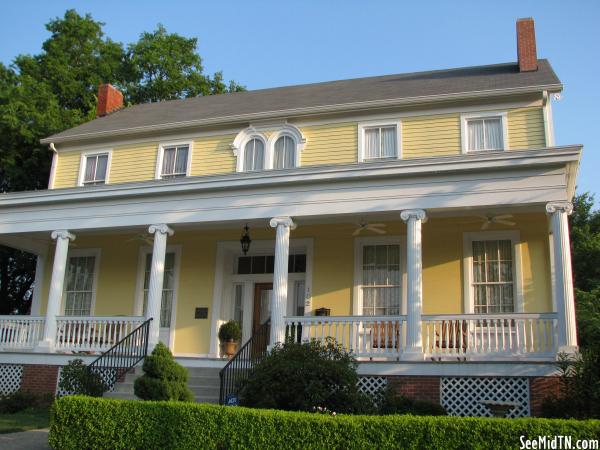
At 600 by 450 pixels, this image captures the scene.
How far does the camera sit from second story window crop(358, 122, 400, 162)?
17.0 m

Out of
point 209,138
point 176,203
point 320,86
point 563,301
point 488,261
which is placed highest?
point 320,86

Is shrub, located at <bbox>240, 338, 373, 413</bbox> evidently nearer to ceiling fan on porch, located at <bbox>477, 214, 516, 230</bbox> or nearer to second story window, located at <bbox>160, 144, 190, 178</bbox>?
ceiling fan on porch, located at <bbox>477, 214, 516, 230</bbox>

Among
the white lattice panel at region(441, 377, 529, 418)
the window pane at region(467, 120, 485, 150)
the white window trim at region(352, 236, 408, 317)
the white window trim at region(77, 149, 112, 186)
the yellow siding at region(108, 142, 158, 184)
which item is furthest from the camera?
the white window trim at region(77, 149, 112, 186)

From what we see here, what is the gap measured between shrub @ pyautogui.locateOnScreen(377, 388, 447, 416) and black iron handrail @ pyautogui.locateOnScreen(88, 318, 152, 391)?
5.96 m

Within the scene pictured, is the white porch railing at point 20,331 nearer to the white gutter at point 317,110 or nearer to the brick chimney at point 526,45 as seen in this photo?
the white gutter at point 317,110

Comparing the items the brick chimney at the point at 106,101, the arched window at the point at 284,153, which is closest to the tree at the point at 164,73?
the brick chimney at the point at 106,101

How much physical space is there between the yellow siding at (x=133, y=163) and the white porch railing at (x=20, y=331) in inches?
190

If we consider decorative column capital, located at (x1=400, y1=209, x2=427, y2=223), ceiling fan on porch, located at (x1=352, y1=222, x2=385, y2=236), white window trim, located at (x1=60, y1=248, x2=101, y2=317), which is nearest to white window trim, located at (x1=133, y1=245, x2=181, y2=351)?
white window trim, located at (x1=60, y1=248, x2=101, y2=317)

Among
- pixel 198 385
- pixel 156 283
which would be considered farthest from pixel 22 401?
pixel 198 385

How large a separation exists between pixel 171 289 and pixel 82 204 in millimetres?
3594

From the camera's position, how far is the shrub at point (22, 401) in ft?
47.9

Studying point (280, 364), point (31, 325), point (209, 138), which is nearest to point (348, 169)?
point (280, 364)

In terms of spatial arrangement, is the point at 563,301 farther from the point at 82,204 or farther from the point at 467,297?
the point at 82,204

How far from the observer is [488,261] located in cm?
1562
